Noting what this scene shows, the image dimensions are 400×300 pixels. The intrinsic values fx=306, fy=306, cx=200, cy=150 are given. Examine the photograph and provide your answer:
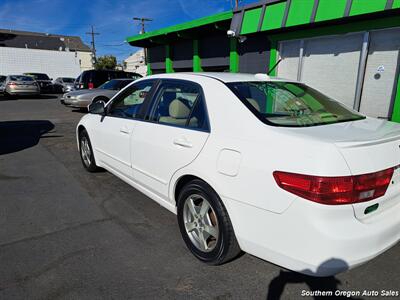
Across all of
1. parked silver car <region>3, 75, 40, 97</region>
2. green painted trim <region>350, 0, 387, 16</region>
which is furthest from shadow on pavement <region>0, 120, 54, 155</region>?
parked silver car <region>3, 75, 40, 97</region>

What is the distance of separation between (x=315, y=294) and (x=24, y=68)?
42120mm

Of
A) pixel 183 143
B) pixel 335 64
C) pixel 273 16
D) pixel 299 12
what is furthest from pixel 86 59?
pixel 183 143

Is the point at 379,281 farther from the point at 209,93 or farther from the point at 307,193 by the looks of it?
the point at 209,93

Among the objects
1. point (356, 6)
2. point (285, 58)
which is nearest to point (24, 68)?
point (285, 58)

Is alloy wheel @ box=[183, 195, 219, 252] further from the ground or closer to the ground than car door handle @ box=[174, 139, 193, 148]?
closer to the ground

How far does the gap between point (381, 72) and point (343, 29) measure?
1323 millimetres

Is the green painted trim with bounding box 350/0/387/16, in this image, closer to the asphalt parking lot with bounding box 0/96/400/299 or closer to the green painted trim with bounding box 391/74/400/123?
the green painted trim with bounding box 391/74/400/123

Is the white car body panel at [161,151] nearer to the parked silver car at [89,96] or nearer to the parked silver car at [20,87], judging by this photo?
the parked silver car at [89,96]

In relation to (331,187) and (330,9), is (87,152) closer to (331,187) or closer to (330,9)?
(331,187)

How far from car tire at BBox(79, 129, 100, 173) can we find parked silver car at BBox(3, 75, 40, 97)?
18.3 meters

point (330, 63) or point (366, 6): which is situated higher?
point (366, 6)

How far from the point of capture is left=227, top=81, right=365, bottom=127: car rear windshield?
8.17 feet

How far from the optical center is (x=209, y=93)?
8.93 ft

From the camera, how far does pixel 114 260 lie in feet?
9.00
